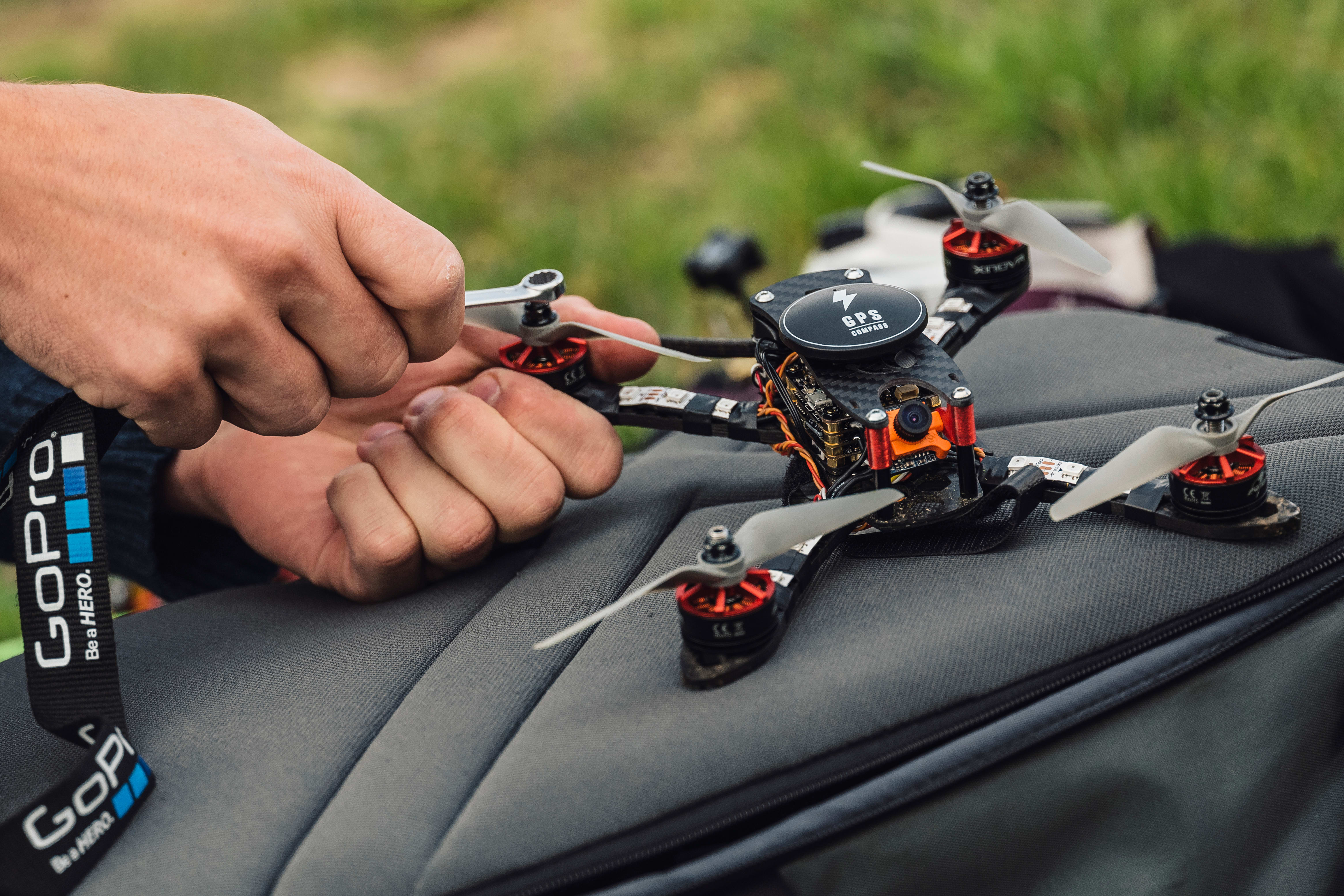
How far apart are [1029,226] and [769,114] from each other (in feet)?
7.43

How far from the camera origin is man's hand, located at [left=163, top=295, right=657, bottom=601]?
1115mm

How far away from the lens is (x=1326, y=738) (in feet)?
3.10

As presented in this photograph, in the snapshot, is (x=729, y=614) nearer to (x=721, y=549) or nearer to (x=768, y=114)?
(x=721, y=549)

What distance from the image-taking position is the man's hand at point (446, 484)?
1115 mm

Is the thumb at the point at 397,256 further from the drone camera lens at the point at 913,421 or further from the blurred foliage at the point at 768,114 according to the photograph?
the blurred foliage at the point at 768,114

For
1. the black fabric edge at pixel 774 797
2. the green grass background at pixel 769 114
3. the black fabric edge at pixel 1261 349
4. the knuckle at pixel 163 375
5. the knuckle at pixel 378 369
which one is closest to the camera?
the black fabric edge at pixel 774 797

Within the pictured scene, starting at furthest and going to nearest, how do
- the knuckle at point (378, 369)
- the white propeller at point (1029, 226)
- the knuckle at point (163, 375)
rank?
the white propeller at point (1029, 226) < the knuckle at point (378, 369) < the knuckle at point (163, 375)

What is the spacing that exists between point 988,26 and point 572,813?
2705 mm

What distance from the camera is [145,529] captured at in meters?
1.40


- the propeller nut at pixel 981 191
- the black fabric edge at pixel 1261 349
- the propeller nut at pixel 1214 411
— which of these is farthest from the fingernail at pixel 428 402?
the black fabric edge at pixel 1261 349

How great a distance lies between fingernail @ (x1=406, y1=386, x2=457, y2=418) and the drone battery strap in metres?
0.27

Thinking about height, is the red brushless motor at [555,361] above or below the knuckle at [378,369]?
below

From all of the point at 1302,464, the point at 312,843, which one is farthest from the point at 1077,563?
the point at 312,843

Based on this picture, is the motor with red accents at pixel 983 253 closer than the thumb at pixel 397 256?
No
